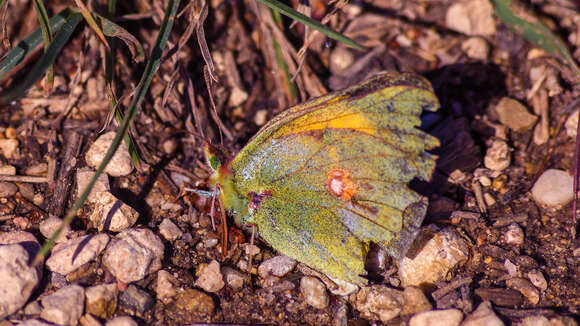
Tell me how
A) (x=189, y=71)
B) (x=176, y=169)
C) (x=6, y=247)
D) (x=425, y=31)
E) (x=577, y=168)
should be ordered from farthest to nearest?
(x=425, y=31) → (x=189, y=71) → (x=176, y=169) → (x=577, y=168) → (x=6, y=247)

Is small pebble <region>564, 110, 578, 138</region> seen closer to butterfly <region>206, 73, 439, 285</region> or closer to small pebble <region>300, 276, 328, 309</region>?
butterfly <region>206, 73, 439, 285</region>

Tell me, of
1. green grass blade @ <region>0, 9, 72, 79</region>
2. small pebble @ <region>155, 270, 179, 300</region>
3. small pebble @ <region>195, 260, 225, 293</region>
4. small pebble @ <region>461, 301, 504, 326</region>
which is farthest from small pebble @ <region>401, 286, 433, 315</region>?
green grass blade @ <region>0, 9, 72, 79</region>

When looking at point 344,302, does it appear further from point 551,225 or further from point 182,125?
point 182,125

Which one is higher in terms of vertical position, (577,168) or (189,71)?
(189,71)

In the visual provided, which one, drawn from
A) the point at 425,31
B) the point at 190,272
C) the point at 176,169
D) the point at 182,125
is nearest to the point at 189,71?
the point at 182,125

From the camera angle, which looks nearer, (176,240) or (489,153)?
(176,240)

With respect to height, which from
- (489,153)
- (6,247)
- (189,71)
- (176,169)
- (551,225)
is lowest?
(551,225)
